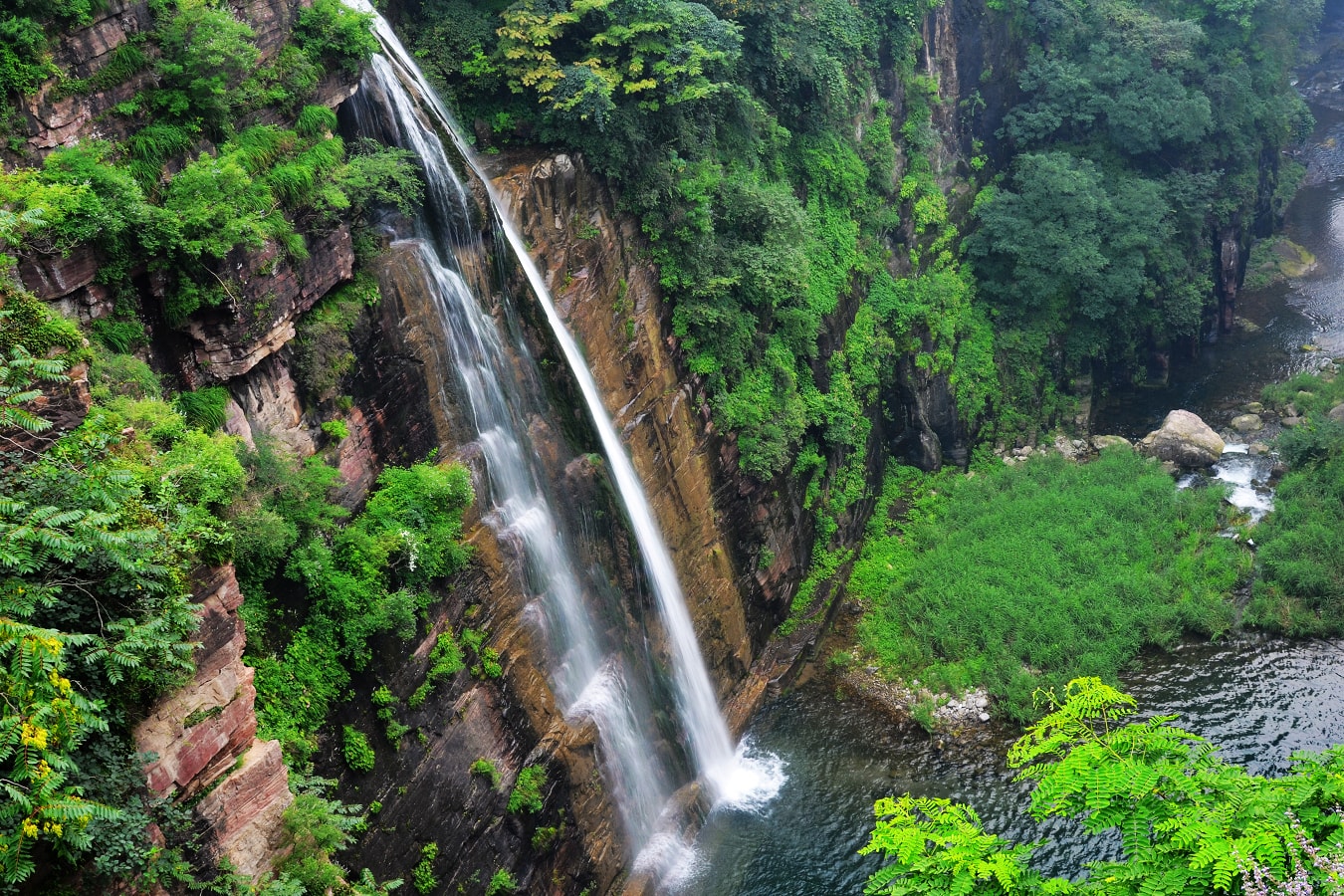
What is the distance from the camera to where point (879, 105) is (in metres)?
26.0

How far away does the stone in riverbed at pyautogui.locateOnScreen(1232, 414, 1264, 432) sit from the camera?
2669cm

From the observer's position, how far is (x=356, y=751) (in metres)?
11.3

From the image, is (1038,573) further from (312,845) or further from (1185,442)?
(312,845)

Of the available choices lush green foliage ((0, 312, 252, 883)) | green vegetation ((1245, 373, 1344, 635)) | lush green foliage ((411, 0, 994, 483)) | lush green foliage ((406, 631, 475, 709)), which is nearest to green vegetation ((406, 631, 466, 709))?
lush green foliage ((406, 631, 475, 709))

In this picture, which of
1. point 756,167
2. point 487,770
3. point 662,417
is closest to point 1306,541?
point 662,417

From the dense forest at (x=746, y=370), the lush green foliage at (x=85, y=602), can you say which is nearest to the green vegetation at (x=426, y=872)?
the dense forest at (x=746, y=370)

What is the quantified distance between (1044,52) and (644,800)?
86.2ft

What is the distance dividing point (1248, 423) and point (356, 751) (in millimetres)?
26205

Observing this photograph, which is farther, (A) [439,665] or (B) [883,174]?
(B) [883,174]

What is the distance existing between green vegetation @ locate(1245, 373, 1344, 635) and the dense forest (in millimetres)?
100

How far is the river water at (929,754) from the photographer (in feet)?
51.0

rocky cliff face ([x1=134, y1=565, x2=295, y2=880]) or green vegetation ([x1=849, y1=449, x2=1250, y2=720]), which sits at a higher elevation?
rocky cliff face ([x1=134, y1=565, x2=295, y2=880])

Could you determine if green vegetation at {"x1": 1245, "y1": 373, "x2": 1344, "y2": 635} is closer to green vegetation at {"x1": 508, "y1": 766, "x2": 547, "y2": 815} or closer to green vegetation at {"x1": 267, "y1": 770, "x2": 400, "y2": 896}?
green vegetation at {"x1": 508, "y1": 766, "x2": 547, "y2": 815}

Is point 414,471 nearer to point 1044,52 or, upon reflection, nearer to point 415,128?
point 415,128
